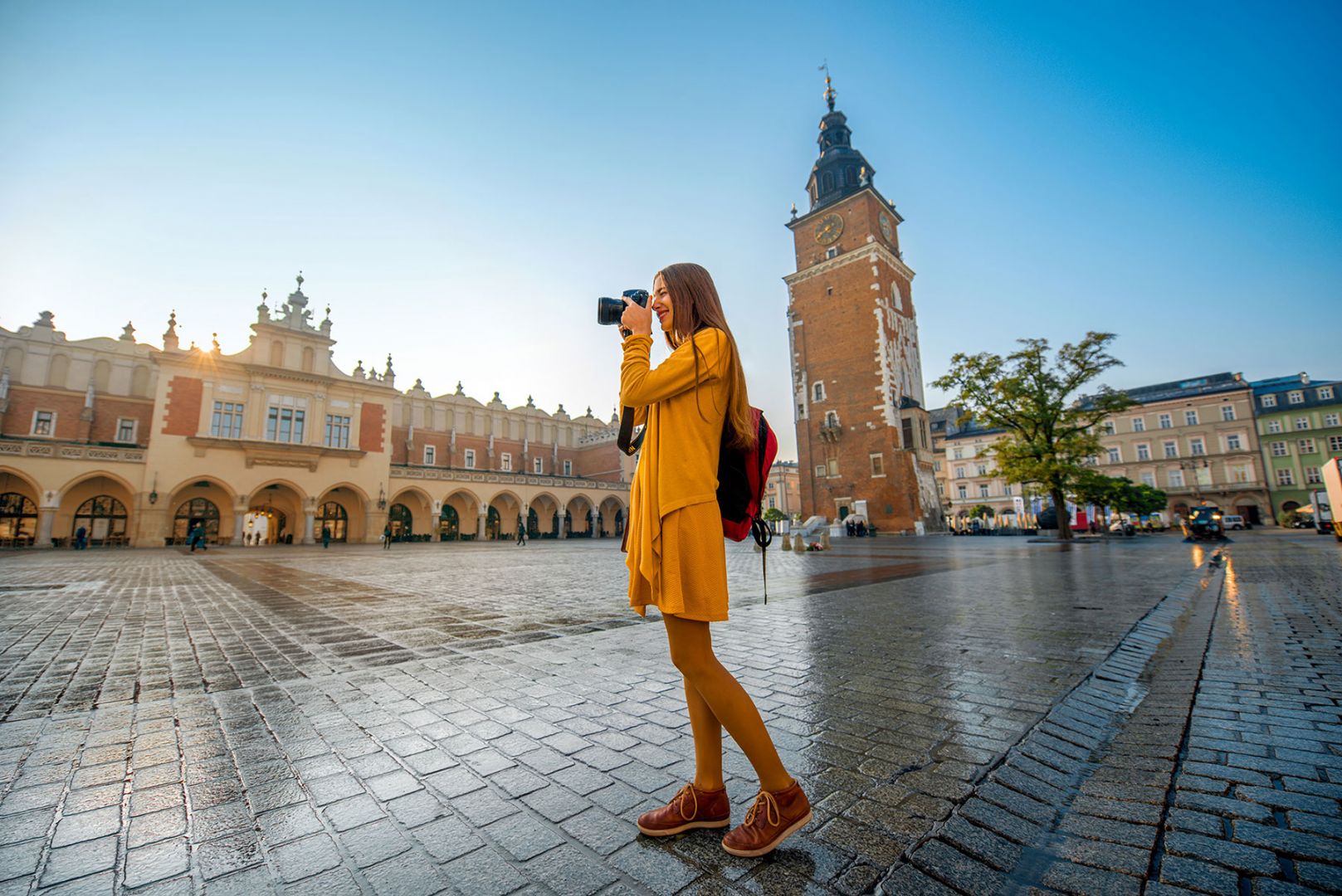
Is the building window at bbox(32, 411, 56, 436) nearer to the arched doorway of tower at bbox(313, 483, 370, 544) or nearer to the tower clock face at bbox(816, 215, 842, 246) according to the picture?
the arched doorway of tower at bbox(313, 483, 370, 544)

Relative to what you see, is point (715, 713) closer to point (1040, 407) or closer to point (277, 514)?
point (1040, 407)

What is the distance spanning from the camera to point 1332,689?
2.91 metres

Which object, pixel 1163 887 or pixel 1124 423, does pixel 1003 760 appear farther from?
pixel 1124 423

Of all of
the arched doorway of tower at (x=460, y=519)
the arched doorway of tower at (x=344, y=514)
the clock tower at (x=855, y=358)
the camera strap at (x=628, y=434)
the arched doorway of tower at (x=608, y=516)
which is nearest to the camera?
the camera strap at (x=628, y=434)

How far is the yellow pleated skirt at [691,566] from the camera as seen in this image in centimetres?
158

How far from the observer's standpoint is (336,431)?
30.6m

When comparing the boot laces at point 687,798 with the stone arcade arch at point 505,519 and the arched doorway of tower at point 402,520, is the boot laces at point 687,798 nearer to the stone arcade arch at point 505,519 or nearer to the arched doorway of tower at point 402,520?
the arched doorway of tower at point 402,520

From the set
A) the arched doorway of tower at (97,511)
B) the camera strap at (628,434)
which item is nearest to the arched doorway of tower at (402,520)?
the arched doorway of tower at (97,511)

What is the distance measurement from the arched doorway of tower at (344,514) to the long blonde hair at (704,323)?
33331 mm

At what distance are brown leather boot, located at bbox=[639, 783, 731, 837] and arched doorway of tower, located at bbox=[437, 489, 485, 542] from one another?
36.1 m

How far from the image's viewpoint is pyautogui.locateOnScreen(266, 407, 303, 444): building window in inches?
1123

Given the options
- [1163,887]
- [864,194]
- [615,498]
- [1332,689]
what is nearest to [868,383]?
[864,194]

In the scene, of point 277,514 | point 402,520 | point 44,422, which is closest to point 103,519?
point 44,422

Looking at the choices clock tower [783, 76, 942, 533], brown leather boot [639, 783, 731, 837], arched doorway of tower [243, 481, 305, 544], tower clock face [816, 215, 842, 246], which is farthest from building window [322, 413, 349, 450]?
brown leather boot [639, 783, 731, 837]
